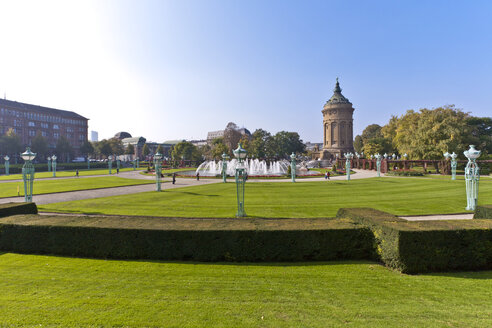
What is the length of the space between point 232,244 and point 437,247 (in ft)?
19.6

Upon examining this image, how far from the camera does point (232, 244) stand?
8.30 meters

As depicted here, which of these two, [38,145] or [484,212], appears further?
[38,145]

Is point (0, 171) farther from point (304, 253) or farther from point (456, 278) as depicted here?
point (456, 278)

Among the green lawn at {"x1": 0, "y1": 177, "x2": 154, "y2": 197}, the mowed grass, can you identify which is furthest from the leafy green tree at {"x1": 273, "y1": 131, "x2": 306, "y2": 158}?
the mowed grass

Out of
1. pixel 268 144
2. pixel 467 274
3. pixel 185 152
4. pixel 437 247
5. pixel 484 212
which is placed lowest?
pixel 467 274

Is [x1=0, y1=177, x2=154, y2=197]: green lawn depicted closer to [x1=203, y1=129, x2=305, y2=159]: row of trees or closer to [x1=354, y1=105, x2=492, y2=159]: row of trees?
[x1=354, y1=105, x2=492, y2=159]: row of trees

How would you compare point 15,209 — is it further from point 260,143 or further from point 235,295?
point 260,143

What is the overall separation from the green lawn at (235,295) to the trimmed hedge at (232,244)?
37 centimetres

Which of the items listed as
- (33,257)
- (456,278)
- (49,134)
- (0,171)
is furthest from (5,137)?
(456,278)

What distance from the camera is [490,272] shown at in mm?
7461

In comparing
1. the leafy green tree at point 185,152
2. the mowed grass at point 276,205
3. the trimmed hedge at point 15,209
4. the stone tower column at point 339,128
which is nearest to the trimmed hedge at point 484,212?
the mowed grass at point 276,205

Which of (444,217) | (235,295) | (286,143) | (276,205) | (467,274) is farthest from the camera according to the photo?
(286,143)

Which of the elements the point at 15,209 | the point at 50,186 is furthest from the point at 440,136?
the point at 50,186

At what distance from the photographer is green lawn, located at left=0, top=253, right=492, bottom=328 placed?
516 cm
